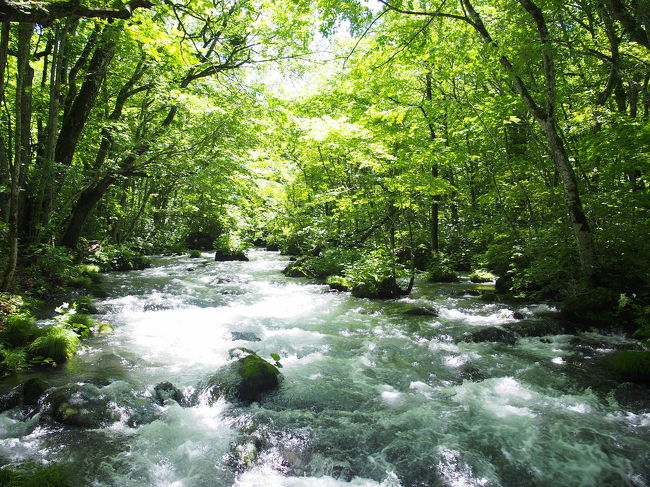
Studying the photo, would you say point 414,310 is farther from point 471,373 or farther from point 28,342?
point 28,342

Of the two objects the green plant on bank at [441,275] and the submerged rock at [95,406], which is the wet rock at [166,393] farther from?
the green plant on bank at [441,275]

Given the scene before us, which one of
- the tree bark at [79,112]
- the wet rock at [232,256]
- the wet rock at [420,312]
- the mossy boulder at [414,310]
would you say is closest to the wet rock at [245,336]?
the mossy boulder at [414,310]

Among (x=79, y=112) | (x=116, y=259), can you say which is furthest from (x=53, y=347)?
(x=116, y=259)

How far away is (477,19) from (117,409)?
10.3 metres

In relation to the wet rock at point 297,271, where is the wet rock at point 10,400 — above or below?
below

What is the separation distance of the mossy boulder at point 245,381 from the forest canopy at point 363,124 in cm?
493

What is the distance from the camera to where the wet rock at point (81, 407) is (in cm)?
437

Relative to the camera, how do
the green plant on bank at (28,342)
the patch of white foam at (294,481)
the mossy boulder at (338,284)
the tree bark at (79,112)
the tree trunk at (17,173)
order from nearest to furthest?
the patch of white foam at (294,481), the green plant on bank at (28,342), the tree trunk at (17,173), the tree bark at (79,112), the mossy boulder at (338,284)

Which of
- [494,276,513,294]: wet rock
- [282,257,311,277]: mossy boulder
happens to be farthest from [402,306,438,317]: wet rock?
[282,257,311,277]: mossy boulder

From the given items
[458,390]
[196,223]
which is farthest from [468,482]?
[196,223]

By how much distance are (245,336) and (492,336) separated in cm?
514

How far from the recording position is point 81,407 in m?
4.54

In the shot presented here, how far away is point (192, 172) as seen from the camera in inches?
505

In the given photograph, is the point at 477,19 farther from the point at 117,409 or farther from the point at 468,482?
the point at 117,409
